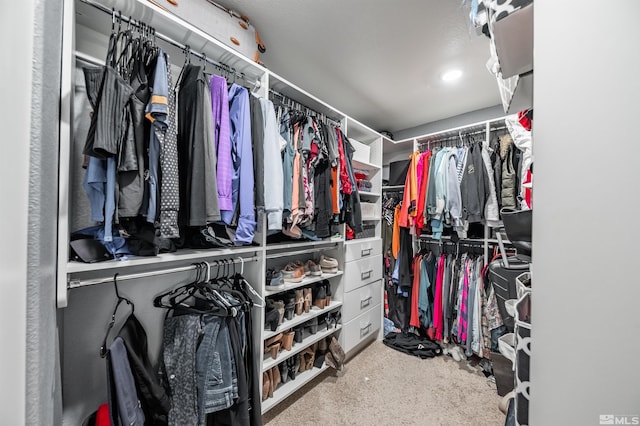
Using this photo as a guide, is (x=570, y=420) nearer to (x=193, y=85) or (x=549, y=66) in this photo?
(x=549, y=66)

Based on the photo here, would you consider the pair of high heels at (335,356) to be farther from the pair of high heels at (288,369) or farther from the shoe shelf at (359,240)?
the shoe shelf at (359,240)

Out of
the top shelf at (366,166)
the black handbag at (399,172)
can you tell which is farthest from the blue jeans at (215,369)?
the black handbag at (399,172)

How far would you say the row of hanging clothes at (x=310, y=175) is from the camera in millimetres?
1412

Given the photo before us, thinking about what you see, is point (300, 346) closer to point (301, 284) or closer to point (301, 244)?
point (301, 284)

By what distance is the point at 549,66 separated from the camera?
427 millimetres

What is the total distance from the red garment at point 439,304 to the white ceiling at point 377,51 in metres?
1.61

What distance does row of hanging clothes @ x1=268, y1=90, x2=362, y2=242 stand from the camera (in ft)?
4.63

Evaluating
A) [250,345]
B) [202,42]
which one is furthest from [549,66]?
[250,345]

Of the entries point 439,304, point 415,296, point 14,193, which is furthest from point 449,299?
point 14,193

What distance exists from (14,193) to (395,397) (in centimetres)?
213

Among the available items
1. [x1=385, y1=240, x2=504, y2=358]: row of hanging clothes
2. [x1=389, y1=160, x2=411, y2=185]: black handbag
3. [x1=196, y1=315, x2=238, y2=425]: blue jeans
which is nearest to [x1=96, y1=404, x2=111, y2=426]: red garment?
[x1=196, y1=315, x2=238, y2=425]: blue jeans

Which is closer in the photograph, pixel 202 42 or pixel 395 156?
pixel 202 42

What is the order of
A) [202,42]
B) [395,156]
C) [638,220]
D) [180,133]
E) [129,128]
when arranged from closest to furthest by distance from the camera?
[638,220]
[129,128]
[180,133]
[202,42]
[395,156]

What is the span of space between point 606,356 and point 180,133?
140 centimetres
